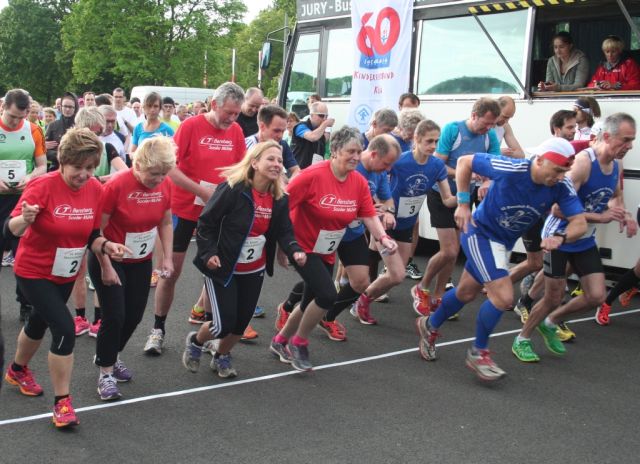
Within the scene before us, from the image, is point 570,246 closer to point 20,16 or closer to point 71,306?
point 71,306

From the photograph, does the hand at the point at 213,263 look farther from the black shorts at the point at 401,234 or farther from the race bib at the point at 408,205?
the black shorts at the point at 401,234

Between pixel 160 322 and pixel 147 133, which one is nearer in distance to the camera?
pixel 160 322

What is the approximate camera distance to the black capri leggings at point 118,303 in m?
4.83

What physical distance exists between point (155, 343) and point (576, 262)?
3273 mm

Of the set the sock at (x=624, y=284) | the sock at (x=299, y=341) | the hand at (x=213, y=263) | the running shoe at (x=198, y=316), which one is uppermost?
the hand at (x=213, y=263)

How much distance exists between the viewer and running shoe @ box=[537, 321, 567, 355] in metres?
6.29

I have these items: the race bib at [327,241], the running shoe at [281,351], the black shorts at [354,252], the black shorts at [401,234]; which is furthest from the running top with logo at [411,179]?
the running shoe at [281,351]

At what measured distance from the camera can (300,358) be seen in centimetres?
567

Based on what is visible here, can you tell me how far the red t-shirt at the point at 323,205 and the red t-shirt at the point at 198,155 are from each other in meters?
Answer: 0.89

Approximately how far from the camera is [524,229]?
559 cm

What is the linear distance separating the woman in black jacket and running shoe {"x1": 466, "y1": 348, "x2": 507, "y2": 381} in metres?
1.40

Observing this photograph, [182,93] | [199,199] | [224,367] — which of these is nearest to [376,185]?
[199,199]

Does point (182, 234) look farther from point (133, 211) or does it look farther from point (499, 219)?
point (499, 219)

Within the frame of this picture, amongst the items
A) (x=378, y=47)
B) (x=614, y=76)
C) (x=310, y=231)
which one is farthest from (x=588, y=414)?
(x=378, y=47)
